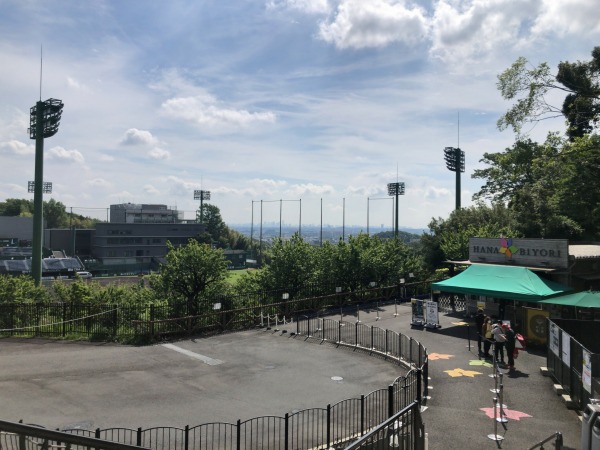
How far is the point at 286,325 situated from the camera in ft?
78.2

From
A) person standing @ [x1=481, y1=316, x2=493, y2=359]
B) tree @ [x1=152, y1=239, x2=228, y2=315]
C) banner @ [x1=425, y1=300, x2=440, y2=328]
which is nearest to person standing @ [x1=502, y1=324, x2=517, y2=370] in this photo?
person standing @ [x1=481, y1=316, x2=493, y2=359]

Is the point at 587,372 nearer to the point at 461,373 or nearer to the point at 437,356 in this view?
the point at 461,373

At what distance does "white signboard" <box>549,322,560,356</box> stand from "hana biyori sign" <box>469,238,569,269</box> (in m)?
9.86

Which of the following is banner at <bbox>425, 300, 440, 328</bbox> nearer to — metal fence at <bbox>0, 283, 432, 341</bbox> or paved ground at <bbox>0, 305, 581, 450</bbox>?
paved ground at <bbox>0, 305, 581, 450</bbox>

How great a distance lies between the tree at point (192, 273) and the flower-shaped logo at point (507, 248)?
608 inches

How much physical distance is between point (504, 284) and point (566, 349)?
9.68 meters

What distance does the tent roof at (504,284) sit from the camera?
21.1 m

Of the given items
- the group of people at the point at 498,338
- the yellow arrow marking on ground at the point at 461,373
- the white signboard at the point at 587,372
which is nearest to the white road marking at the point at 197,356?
the yellow arrow marking on ground at the point at 461,373

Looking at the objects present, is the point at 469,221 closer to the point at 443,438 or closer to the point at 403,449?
the point at 443,438

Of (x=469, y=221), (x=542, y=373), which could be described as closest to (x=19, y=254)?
(x=469, y=221)

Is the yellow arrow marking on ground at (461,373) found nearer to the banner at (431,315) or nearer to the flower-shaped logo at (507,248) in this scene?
the banner at (431,315)

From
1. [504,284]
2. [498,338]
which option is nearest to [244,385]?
[498,338]

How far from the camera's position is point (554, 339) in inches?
566

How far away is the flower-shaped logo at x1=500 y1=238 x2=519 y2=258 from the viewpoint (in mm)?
25347
